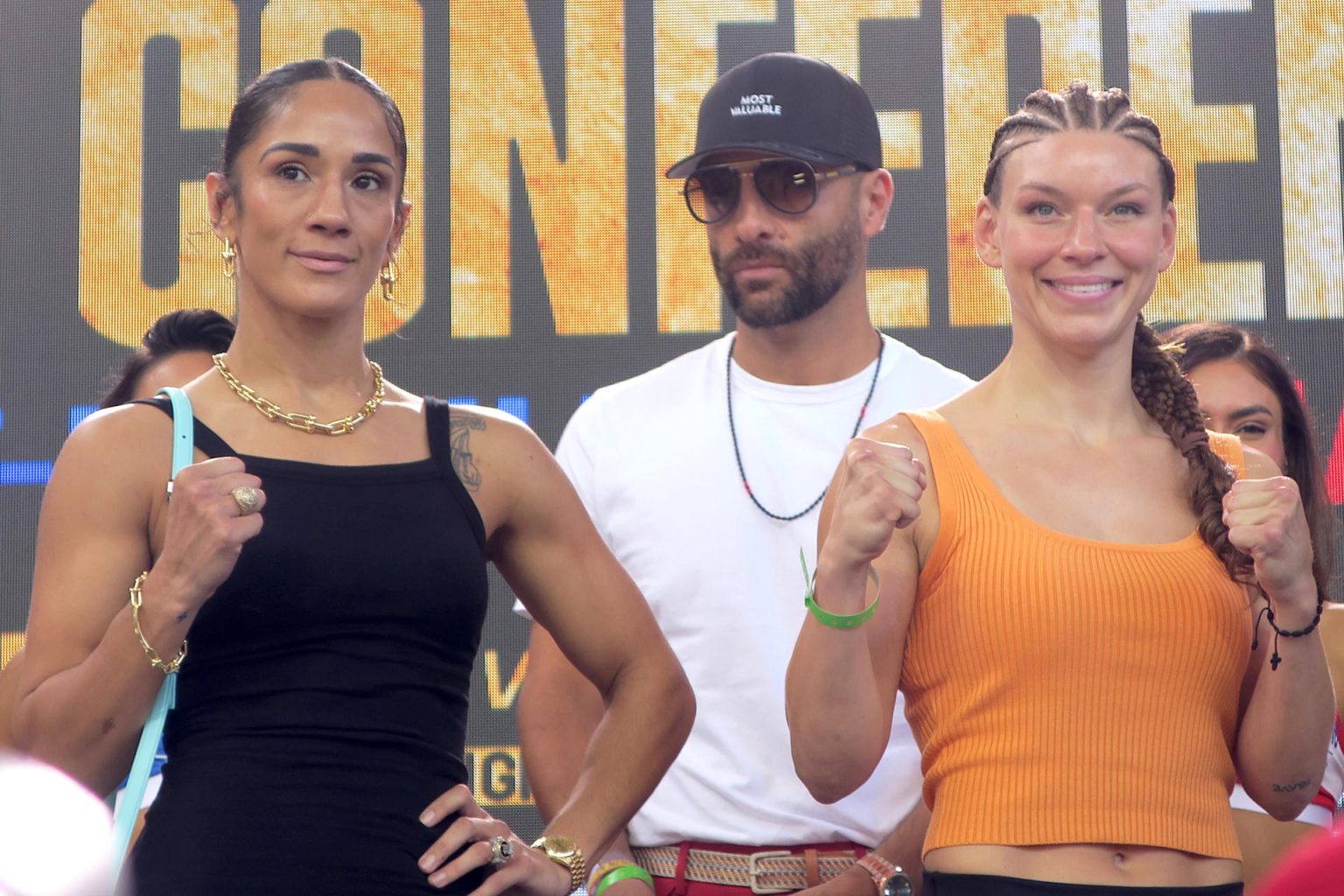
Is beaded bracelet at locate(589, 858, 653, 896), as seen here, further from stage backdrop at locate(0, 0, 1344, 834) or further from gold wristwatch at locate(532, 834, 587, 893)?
stage backdrop at locate(0, 0, 1344, 834)

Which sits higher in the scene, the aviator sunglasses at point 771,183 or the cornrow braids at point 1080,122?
the aviator sunglasses at point 771,183

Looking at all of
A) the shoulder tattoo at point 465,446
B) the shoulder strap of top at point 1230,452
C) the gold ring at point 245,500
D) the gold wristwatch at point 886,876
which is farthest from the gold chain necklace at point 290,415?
the shoulder strap of top at point 1230,452

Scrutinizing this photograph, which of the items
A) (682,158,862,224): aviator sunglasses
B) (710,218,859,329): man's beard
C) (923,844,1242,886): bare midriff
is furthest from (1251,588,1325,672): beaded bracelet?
(682,158,862,224): aviator sunglasses

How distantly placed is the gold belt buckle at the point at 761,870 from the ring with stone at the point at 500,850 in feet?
1.87

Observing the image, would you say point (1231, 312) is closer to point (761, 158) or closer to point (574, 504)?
point (761, 158)

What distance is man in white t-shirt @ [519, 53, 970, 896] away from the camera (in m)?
2.54

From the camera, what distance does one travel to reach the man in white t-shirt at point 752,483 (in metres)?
2.54

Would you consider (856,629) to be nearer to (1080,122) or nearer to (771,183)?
(1080,122)

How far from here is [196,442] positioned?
1954 millimetres

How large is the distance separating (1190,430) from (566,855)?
0.98 meters

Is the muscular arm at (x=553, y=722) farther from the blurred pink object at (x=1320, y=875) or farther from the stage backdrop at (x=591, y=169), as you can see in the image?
the blurred pink object at (x=1320, y=875)

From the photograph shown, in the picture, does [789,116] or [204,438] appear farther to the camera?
[789,116]

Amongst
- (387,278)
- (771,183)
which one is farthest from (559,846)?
(771,183)

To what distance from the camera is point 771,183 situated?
2863mm
